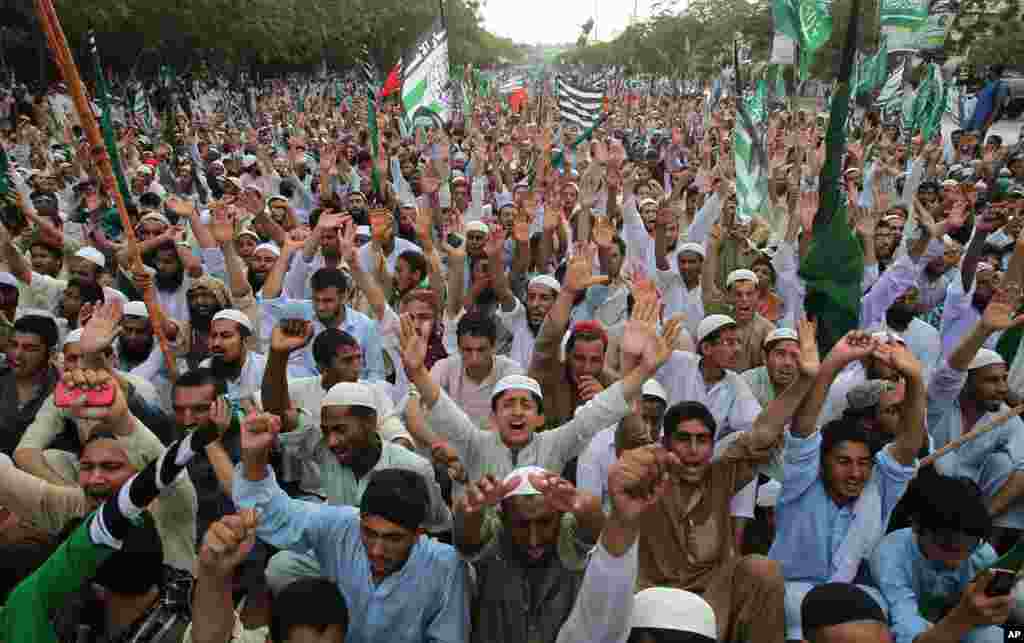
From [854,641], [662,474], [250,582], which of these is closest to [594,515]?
[662,474]

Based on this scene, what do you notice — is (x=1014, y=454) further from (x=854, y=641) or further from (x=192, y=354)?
(x=192, y=354)

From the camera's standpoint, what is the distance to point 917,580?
2920 millimetres

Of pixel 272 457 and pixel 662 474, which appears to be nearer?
pixel 662 474

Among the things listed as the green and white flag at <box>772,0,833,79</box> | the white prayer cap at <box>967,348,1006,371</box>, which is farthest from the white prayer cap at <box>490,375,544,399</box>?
the green and white flag at <box>772,0,833,79</box>

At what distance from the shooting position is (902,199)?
30.8ft

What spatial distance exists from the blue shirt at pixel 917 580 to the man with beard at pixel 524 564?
125 centimetres

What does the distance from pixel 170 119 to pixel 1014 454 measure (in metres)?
12.0

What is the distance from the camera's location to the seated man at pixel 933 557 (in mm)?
2783

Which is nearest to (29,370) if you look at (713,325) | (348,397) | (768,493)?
(348,397)

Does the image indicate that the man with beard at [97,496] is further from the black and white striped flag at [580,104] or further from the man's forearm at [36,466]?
the black and white striped flag at [580,104]

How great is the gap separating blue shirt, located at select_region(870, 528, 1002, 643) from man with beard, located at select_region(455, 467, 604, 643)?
1249 millimetres

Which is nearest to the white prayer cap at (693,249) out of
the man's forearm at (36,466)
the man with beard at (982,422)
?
the man with beard at (982,422)

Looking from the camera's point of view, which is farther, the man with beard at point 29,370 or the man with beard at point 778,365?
the man with beard at point 778,365

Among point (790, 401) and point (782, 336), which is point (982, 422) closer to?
point (782, 336)
